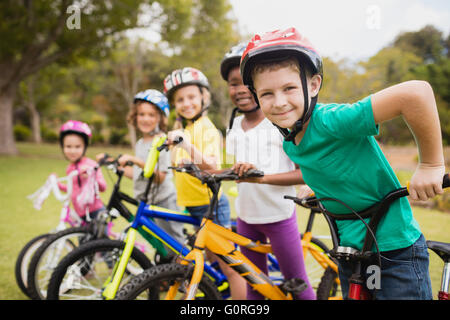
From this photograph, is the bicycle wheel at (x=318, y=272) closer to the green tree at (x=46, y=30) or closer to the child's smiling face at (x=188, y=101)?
the child's smiling face at (x=188, y=101)

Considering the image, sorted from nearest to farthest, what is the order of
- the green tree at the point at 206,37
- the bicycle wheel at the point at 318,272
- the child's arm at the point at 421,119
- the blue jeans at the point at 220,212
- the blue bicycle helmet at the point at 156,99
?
the child's arm at the point at 421,119 < the blue jeans at the point at 220,212 < the bicycle wheel at the point at 318,272 < the blue bicycle helmet at the point at 156,99 < the green tree at the point at 206,37

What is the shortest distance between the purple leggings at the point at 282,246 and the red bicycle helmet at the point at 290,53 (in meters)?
0.99

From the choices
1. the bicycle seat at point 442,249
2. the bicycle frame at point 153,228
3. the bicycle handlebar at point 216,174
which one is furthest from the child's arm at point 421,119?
the bicycle frame at point 153,228

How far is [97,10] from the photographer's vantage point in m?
14.0

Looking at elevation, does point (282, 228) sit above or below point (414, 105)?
below

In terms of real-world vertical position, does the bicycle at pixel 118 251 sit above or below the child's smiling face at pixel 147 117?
below

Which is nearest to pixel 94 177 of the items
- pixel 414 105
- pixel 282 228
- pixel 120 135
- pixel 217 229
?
pixel 217 229

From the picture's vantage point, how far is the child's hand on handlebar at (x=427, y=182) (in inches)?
49.3

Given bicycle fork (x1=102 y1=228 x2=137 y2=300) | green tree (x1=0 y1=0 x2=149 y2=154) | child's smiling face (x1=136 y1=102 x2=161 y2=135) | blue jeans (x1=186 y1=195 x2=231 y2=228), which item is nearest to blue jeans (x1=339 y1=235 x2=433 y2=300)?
blue jeans (x1=186 y1=195 x2=231 y2=228)

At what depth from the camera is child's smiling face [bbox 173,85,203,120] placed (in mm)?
2795

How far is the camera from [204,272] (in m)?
2.13

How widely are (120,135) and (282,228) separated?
27813 mm
